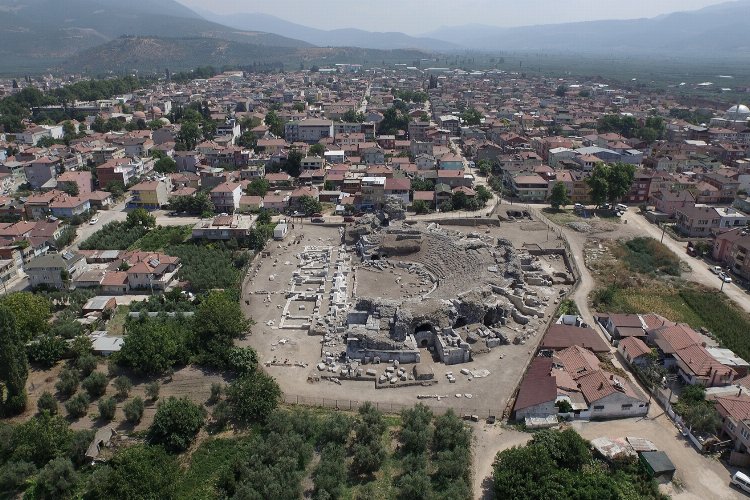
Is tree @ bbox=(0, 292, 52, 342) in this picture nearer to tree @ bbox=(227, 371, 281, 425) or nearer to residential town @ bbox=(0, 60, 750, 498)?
residential town @ bbox=(0, 60, 750, 498)

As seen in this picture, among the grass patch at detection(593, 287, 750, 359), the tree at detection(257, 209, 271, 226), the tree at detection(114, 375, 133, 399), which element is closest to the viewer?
the tree at detection(114, 375, 133, 399)

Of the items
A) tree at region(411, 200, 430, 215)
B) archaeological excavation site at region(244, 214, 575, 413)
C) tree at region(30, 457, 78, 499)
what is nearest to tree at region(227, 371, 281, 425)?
archaeological excavation site at region(244, 214, 575, 413)

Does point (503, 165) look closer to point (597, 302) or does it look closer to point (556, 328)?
point (597, 302)

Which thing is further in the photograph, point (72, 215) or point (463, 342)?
point (72, 215)

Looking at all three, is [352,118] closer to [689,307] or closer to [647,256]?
[647,256]

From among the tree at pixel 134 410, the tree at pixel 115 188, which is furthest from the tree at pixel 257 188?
the tree at pixel 134 410

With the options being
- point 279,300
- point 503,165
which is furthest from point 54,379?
point 503,165

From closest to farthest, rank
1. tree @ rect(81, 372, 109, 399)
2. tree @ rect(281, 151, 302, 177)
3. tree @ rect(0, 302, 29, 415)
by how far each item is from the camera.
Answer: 1. tree @ rect(0, 302, 29, 415)
2. tree @ rect(81, 372, 109, 399)
3. tree @ rect(281, 151, 302, 177)
